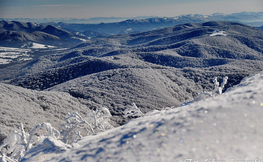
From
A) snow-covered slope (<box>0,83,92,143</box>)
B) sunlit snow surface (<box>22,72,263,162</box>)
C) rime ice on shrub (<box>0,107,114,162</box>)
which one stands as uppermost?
sunlit snow surface (<box>22,72,263,162</box>)

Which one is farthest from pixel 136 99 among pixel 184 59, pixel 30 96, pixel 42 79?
pixel 184 59

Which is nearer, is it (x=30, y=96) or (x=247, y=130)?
(x=247, y=130)

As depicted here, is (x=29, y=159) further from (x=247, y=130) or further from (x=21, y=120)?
(x=21, y=120)

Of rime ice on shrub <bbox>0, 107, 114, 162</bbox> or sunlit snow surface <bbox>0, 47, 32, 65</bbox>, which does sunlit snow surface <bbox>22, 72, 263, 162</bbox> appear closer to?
rime ice on shrub <bbox>0, 107, 114, 162</bbox>

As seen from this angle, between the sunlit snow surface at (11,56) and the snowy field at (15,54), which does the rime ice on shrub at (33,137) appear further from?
the sunlit snow surface at (11,56)

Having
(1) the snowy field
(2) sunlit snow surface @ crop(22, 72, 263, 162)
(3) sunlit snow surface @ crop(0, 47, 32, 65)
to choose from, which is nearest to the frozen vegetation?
(2) sunlit snow surface @ crop(22, 72, 263, 162)

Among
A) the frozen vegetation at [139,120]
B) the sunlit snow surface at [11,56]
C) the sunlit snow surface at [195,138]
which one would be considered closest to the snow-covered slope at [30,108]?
the frozen vegetation at [139,120]

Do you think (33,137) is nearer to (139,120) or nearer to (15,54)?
(139,120)

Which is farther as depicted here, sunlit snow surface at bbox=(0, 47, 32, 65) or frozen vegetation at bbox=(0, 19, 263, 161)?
sunlit snow surface at bbox=(0, 47, 32, 65)
